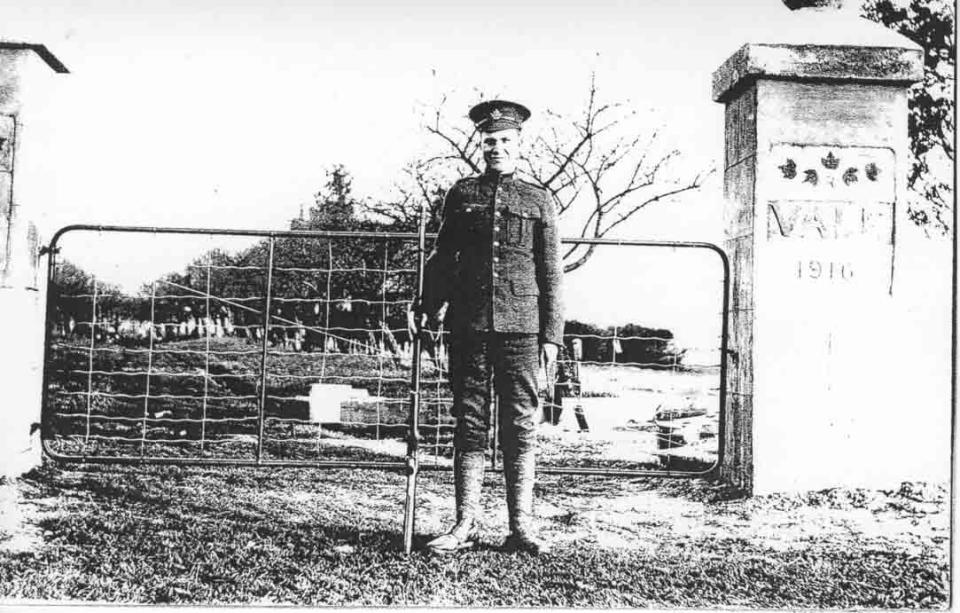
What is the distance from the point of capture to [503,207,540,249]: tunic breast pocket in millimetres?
3139

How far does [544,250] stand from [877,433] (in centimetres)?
180

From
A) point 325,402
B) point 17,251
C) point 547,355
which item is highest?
point 17,251

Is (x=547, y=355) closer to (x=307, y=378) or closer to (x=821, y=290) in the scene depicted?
(x=821, y=290)

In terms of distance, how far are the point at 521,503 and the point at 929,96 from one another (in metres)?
2.78

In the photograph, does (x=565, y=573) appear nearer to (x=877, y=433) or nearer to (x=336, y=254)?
(x=877, y=433)

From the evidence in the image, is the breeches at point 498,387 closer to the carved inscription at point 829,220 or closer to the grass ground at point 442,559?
the grass ground at point 442,559

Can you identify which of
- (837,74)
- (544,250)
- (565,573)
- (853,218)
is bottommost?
(565,573)

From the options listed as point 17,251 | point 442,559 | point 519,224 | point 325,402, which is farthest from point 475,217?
point 17,251

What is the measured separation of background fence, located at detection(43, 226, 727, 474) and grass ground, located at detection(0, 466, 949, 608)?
0.16 meters

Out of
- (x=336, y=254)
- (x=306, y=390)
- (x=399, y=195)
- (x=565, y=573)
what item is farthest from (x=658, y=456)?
(x=336, y=254)

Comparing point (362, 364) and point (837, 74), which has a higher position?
point (837, 74)

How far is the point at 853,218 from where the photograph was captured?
3789mm

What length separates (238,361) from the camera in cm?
916

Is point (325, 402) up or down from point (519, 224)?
down
